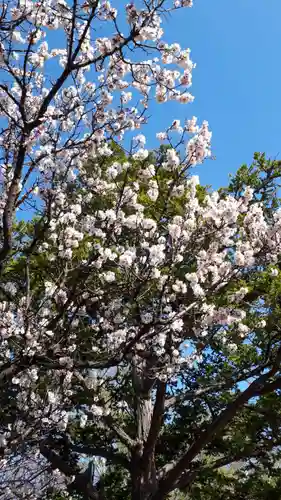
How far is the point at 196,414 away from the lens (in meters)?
8.65

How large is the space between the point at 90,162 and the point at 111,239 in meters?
1.34

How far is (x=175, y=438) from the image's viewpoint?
8.69m

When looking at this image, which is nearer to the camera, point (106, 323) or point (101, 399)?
point (106, 323)

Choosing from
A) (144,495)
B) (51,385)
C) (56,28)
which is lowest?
(144,495)

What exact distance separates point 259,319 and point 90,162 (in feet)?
10.9

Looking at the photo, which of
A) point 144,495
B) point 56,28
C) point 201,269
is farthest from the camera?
point 144,495

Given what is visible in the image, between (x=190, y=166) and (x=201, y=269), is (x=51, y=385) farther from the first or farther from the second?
(x=190, y=166)

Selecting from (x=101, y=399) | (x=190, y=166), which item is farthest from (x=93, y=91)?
(x=101, y=399)

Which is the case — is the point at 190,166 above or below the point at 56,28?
below

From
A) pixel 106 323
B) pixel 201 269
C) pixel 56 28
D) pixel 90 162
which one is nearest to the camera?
pixel 56 28

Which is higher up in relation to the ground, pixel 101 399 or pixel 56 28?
pixel 56 28

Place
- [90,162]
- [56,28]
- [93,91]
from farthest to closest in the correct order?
1. [90,162]
2. [93,91]
3. [56,28]

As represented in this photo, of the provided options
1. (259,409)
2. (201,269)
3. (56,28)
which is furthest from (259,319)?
→ (56,28)

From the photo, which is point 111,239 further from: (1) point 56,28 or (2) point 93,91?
(1) point 56,28
